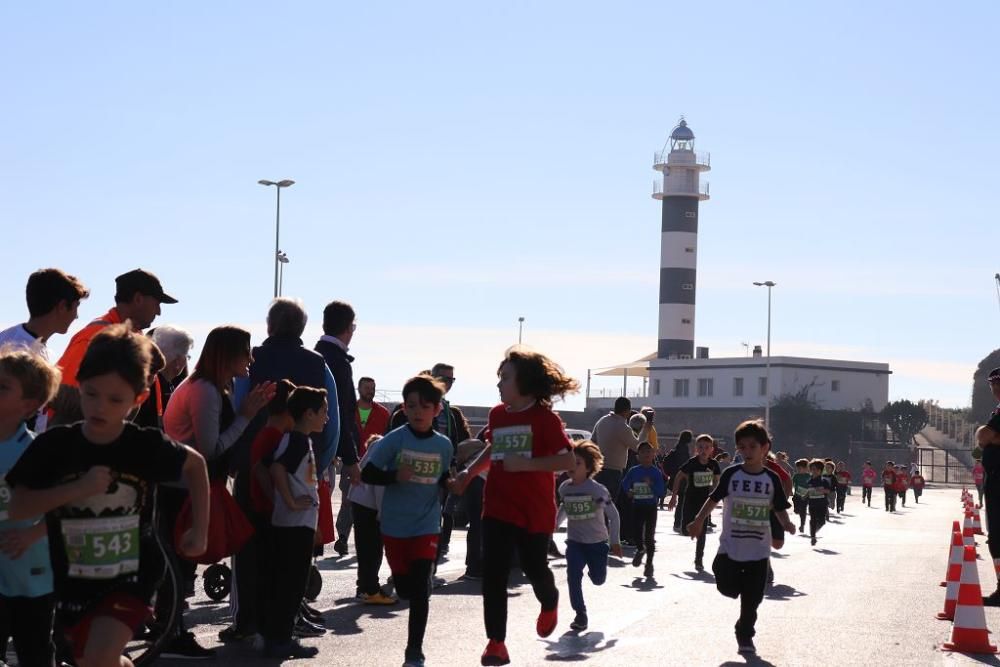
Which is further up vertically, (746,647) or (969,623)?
(969,623)

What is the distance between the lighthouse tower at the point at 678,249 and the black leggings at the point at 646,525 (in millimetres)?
81320

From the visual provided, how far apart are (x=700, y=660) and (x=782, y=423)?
95.0 meters

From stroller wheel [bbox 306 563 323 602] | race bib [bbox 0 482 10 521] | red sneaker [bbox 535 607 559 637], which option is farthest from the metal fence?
race bib [bbox 0 482 10 521]

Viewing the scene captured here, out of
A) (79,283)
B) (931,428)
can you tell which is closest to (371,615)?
(79,283)

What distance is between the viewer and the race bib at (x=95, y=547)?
17.1ft

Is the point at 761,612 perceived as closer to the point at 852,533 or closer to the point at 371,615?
the point at 371,615

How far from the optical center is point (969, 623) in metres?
10.1

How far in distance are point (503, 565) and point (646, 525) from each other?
7.61 meters

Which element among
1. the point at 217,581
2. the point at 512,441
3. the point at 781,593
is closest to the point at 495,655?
the point at 512,441

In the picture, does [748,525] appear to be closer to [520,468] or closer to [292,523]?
[520,468]

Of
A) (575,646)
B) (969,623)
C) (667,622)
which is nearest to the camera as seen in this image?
(575,646)

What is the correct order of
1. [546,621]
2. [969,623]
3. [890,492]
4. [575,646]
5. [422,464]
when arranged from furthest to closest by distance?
[890,492]
[969,623]
[575,646]
[546,621]
[422,464]

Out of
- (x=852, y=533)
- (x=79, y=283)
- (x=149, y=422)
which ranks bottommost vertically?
(x=852, y=533)

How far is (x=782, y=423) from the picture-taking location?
10238cm
